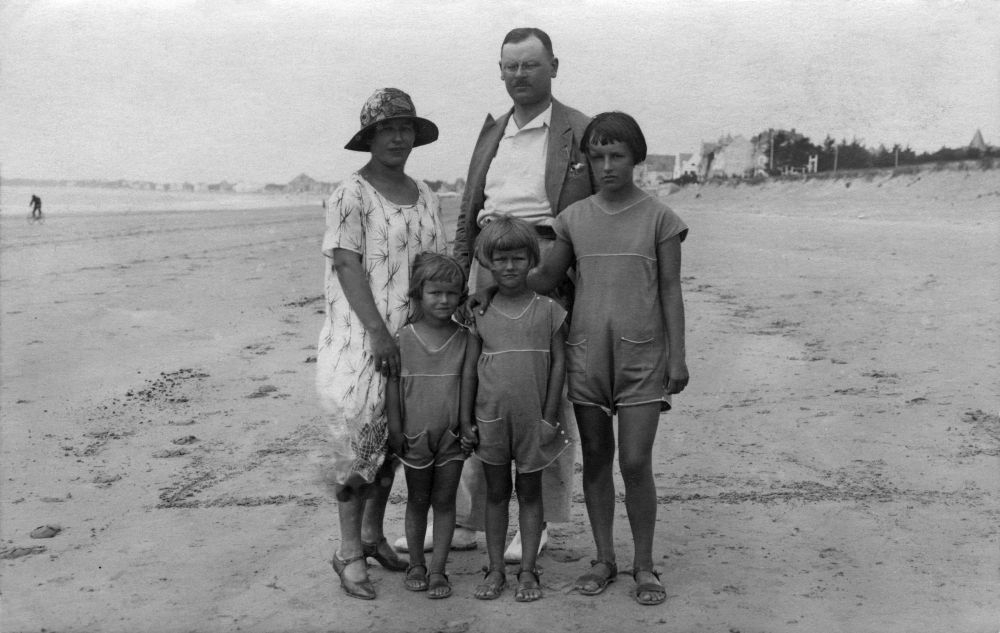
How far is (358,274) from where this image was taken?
3.30m

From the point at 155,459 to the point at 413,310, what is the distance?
2.35 metres

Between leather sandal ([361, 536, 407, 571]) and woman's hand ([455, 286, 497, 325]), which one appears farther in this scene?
leather sandal ([361, 536, 407, 571])

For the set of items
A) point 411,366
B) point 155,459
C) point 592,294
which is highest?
point 592,294

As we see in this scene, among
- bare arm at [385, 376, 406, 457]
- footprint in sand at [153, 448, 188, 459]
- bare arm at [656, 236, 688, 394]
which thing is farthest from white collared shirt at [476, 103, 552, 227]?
footprint in sand at [153, 448, 188, 459]

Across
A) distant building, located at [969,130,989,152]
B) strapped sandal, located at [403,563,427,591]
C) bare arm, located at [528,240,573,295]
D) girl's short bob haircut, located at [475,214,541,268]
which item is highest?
distant building, located at [969,130,989,152]

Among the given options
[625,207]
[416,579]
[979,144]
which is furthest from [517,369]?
[979,144]

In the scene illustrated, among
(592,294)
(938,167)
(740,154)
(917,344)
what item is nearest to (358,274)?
(592,294)

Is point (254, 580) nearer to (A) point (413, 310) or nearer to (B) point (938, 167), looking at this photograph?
(A) point (413, 310)

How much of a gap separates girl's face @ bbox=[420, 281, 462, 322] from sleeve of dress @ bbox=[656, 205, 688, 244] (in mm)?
746

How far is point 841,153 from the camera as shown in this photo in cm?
2773

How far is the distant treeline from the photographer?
20938 millimetres

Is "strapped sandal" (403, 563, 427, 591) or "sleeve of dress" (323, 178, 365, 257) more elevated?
"sleeve of dress" (323, 178, 365, 257)

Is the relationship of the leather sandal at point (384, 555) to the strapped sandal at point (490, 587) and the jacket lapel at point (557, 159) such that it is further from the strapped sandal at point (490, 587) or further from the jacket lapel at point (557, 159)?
the jacket lapel at point (557, 159)

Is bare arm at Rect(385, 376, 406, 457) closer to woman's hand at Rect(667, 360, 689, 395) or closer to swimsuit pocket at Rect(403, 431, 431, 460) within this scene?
swimsuit pocket at Rect(403, 431, 431, 460)
